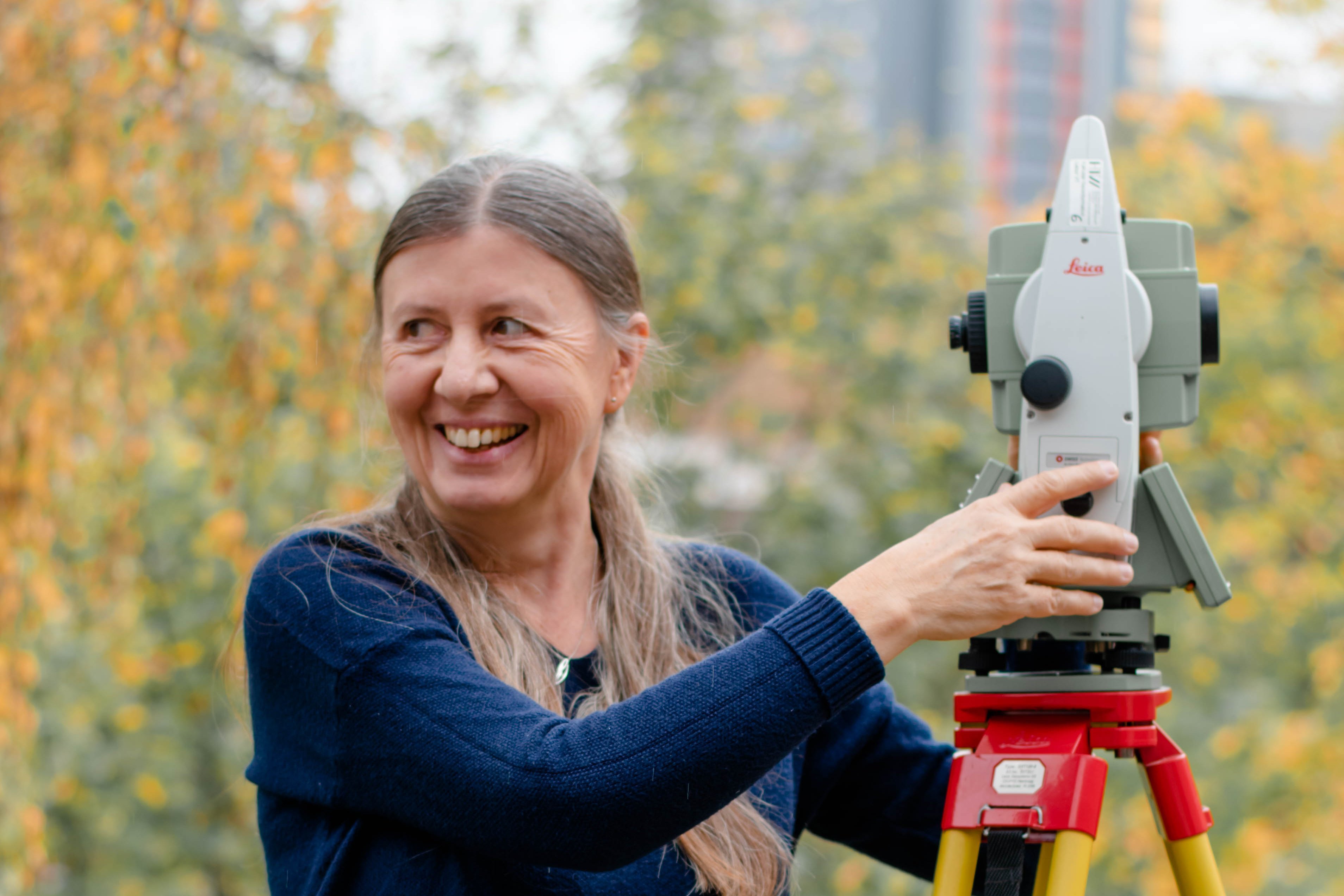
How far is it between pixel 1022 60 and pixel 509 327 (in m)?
40.7

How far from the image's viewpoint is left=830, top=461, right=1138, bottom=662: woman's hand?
1205 millimetres

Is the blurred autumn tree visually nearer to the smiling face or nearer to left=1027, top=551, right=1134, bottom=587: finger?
the smiling face

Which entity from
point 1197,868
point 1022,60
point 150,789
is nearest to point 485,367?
point 1197,868

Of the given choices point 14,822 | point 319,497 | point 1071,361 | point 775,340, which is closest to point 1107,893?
point 775,340

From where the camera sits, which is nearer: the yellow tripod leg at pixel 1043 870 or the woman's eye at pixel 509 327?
the yellow tripod leg at pixel 1043 870

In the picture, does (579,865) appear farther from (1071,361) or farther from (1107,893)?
(1107,893)

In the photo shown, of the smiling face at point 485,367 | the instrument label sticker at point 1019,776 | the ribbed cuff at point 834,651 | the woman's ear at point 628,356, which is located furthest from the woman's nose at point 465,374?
the instrument label sticker at point 1019,776

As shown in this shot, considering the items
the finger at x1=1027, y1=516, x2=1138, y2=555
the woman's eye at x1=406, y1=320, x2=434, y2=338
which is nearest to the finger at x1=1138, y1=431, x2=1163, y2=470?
the finger at x1=1027, y1=516, x2=1138, y2=555

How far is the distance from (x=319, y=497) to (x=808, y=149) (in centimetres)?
301

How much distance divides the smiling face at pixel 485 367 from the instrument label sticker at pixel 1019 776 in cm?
65

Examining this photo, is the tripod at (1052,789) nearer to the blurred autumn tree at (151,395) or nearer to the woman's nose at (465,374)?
the woman's nose at (465,374)

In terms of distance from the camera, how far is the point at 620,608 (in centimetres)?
169

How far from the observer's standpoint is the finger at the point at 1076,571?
122 cm

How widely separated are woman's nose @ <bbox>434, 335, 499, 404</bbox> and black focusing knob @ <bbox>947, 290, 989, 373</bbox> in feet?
1.79
